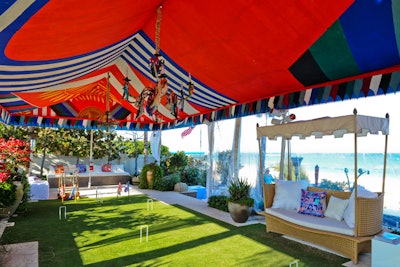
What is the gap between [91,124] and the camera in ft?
35.7

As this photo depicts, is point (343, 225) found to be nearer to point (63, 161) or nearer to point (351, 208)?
point (351, 208)

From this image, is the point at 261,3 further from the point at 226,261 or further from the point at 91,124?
the point at 91,124

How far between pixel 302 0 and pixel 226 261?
12.0ft

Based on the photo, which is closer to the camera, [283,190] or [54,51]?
[54,51]

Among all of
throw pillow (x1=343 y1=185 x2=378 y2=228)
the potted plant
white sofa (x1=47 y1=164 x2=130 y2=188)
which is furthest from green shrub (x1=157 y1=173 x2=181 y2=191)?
throw pillow (x1=343 y1=185 x2=378 y2=228)

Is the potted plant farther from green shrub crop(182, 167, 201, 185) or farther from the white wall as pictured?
the white wall

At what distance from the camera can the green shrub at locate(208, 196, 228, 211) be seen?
24.6 feet

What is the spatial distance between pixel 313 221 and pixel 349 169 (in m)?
26.7

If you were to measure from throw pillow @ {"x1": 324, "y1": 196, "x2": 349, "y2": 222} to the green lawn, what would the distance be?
2.23ft

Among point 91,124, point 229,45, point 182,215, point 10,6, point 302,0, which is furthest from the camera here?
point 91,124

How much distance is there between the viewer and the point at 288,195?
5602 millimetres

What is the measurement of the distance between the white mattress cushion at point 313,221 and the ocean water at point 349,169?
2069 mm

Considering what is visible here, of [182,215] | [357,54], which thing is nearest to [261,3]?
[357,54]

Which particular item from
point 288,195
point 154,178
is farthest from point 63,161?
point 288,195
